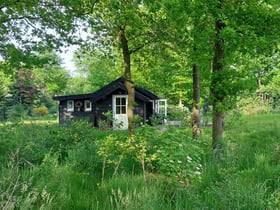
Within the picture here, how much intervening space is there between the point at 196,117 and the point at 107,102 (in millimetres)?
9494

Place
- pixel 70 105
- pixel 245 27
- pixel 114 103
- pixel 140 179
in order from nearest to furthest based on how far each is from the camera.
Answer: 1. pixel 140 179
2. pixel 245 27
3. pixel 114 103
4. pixel 70 105

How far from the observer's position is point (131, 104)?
9.01m

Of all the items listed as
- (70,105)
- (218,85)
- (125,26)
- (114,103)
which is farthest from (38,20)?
(70,105)

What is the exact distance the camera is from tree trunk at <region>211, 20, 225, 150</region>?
5.12 metres

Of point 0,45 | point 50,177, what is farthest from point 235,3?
point 0,45

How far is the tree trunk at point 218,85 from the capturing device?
5121 mm

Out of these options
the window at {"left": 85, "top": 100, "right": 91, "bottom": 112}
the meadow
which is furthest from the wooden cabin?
the meadow

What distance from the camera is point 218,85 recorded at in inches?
199

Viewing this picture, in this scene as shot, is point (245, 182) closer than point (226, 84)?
Yes

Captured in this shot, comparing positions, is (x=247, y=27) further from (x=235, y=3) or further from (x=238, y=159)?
(x=238, y=159)

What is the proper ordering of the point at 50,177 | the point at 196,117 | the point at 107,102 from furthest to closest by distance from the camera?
the point at 107,102 → the point at 196,117 → the point at 50,177

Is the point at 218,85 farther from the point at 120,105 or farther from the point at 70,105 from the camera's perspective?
the point at 70,105

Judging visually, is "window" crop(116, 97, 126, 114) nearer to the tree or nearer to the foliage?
the foliage

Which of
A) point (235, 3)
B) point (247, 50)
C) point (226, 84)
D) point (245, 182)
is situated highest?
point (235, 3)
